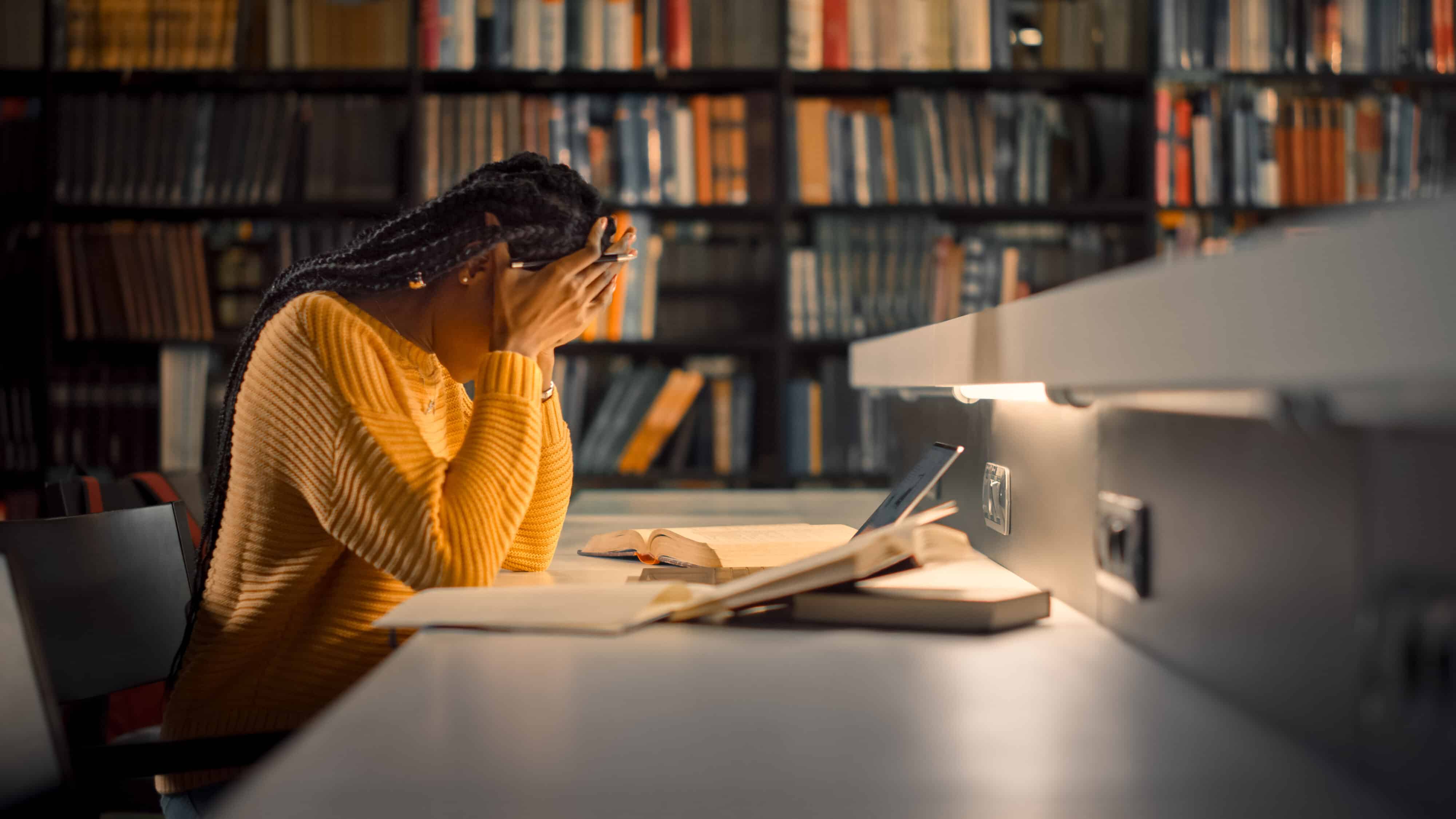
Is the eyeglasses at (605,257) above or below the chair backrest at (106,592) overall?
above

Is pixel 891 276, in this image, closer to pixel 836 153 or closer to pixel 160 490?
pixel 836 153

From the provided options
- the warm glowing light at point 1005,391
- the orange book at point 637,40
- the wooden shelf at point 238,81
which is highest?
the orange book at point 637,40

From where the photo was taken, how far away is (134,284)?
259 centimetres

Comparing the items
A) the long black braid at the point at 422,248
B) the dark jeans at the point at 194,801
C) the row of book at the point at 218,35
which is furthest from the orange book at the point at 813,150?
the dark jeans at the point at 194,801

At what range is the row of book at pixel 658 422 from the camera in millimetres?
2604

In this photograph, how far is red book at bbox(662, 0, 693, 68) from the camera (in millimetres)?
2531

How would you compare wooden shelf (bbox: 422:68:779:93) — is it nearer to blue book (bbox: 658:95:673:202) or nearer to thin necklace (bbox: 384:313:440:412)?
blue book (bbox: 658:95:673:202)

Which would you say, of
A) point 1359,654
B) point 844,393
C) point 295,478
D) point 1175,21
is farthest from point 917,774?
point 1175,21

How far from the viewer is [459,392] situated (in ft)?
4.32

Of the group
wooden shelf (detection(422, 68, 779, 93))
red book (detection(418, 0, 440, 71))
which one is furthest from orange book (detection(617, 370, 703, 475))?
red book (detection(418, 0, 440, 71))

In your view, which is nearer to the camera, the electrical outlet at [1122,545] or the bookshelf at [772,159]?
the electrical outlet at [1122,545]

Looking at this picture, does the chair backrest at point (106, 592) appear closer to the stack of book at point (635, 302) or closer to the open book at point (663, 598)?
the open book at point (663, 598)

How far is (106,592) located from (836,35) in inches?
81.5

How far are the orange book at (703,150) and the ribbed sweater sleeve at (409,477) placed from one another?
1.61 m
